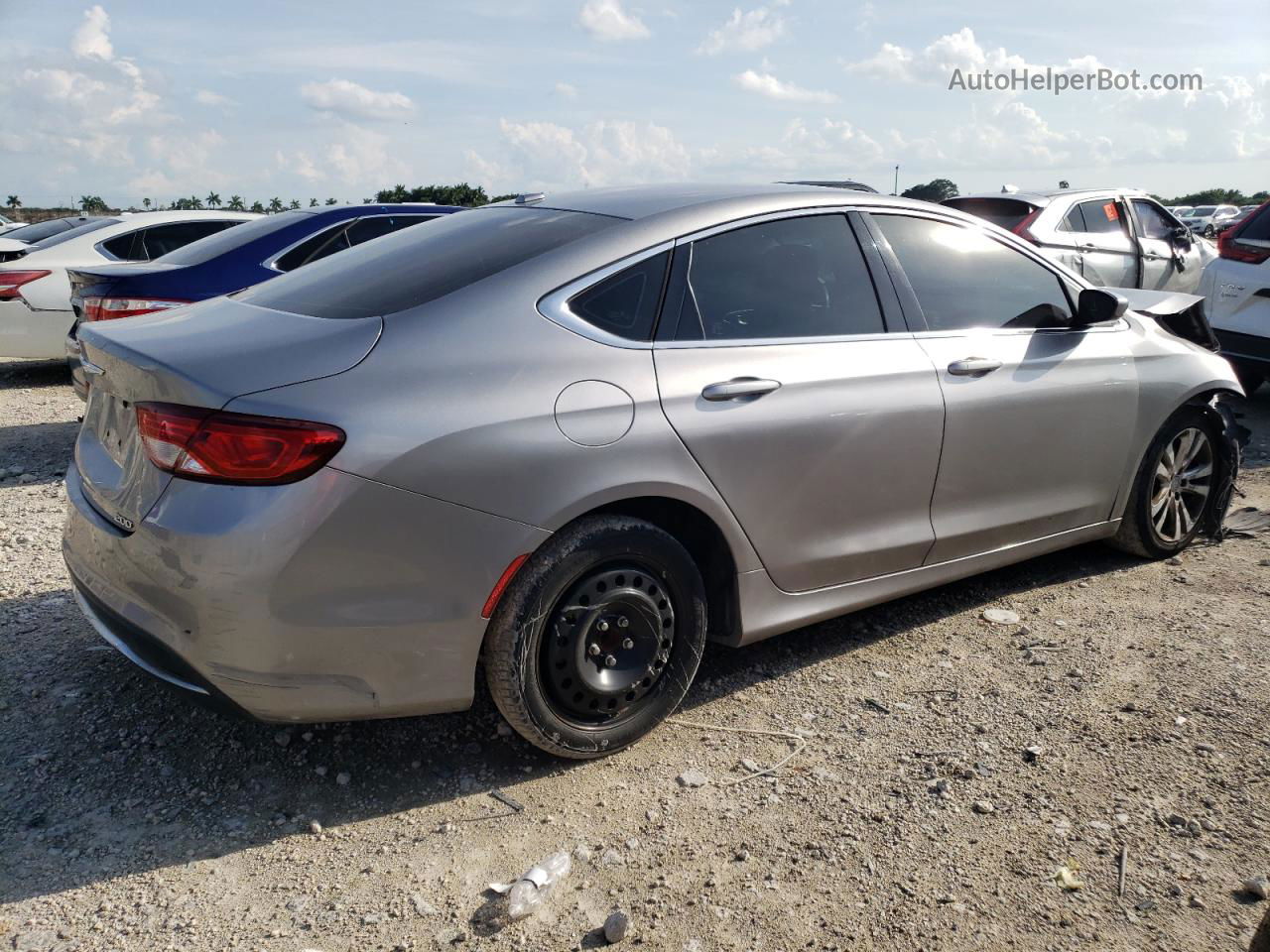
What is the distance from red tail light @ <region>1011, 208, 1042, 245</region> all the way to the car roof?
575cm

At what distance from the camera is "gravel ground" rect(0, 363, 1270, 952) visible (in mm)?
2525

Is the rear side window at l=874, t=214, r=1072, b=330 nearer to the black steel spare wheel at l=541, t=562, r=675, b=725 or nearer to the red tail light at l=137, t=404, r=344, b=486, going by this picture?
the black steel spare wheel at l=541, t=562, r=675, b=725

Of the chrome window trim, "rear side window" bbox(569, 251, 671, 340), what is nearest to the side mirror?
"rear side window" bbox(569, 251, 671, 340)

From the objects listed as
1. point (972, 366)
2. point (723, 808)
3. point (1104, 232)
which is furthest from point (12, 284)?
point (1104, 232)

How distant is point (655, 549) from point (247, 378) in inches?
47.2

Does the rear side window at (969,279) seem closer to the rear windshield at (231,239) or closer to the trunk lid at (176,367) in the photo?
the trunk lid at (176,367)

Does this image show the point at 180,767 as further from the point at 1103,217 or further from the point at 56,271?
the point at 1103,217

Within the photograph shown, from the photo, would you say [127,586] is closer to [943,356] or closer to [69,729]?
[69,729]

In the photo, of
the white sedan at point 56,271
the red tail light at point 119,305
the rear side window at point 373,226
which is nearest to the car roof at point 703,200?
the red tail light at point 119,305

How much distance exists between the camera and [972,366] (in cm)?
387

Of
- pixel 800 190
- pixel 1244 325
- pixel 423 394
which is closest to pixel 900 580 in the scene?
pixel 800 190

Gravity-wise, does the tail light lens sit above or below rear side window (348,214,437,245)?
below

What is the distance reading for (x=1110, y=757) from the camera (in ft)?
10.6

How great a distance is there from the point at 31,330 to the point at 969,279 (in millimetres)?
8054
